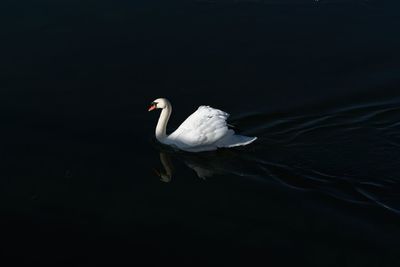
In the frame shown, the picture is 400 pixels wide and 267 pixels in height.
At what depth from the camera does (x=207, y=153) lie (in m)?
12.3

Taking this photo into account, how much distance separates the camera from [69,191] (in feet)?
35.6

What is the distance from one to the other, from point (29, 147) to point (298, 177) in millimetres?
4712

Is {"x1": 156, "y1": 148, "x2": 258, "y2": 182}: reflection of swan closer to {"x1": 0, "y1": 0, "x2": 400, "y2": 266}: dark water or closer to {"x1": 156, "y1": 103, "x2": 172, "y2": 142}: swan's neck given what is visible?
{"x1": 0, "y1": 0, "x2": 400, "y2": 266}: dark water

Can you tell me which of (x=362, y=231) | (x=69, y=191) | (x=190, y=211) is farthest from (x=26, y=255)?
(x=362, y=231)

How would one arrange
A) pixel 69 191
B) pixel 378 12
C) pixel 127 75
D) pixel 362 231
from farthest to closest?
pixel 378 12 < pixel 127 75 < pixel 69 191 < pixel 362 231

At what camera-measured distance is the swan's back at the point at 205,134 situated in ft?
39.3

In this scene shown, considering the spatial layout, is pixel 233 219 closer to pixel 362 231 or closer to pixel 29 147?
pixel 362 231

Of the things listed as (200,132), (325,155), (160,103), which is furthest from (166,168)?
(325,155)

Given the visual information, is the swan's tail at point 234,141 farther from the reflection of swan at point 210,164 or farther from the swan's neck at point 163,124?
the swan's neck at point 163,124

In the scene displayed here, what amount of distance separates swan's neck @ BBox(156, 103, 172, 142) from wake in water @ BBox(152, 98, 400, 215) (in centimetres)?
30

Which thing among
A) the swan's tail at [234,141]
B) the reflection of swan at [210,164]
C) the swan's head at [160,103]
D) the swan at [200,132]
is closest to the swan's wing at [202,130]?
the swan at [200,132]

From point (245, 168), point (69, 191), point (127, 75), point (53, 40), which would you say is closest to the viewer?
point (69, 191)

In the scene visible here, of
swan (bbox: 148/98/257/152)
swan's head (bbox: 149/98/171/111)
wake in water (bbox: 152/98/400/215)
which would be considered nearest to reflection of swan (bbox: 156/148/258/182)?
wake in water (bbox: 152/98/400/215)

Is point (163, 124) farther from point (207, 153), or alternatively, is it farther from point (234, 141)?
point (234, 141)
